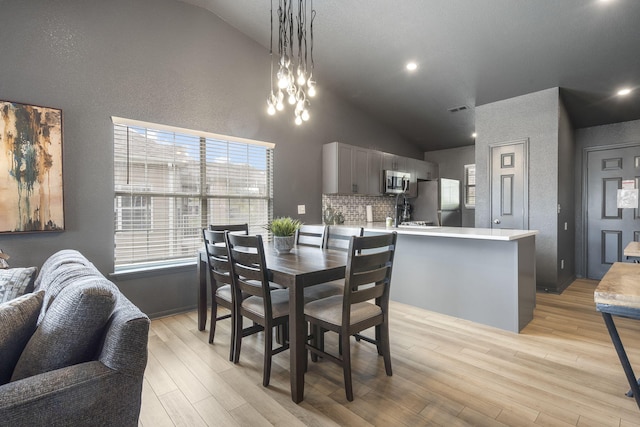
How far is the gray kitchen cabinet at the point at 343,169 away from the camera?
471 cm

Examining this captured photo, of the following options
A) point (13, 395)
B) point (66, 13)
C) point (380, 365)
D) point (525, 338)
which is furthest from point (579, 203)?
point (66, 13)

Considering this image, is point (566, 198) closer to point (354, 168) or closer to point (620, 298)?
point (354, 168)

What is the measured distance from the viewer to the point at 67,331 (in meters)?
1.02

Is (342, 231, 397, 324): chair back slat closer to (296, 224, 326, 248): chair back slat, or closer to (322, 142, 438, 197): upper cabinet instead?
(296, 224, 326, 248): chair back slat

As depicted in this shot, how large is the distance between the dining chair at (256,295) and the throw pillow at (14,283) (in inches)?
40.2

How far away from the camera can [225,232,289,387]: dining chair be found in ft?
6.62

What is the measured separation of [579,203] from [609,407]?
425 centimetres

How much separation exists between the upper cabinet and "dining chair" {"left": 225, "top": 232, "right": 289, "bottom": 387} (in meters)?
2.68

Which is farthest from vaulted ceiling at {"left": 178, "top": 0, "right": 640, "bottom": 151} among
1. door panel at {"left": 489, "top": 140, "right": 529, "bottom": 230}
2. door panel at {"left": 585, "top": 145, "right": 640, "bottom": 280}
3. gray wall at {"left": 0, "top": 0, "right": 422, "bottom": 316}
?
door panel at {"left": 489, "top": 140, "right": 529, "bottom": 230}

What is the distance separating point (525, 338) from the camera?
109 inches

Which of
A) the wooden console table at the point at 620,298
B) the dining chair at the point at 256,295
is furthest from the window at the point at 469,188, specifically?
the dining chair at the point at 256,295

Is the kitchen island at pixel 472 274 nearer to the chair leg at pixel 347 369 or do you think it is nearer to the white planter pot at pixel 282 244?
the white planter pot at pixel 282 244

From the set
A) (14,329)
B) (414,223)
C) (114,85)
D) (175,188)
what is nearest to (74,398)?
(14,329)

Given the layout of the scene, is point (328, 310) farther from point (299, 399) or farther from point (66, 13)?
point (66, 13)
